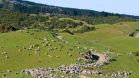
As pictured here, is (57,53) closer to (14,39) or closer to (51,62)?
(51,62)

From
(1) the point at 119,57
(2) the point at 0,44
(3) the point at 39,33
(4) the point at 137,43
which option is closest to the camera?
(2) the point at 0,44

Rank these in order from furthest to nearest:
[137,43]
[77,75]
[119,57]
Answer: [137,43]
[119,57]
[77,75]

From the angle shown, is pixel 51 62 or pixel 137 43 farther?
pixel 137 43

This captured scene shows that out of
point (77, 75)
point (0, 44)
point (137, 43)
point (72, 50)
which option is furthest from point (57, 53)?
point (137, 43)

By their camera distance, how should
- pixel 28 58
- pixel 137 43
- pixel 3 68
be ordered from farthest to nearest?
pixel 137 43 → pixel 28 58 → pixel 3 68

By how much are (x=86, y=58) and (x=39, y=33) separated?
18.7 meters

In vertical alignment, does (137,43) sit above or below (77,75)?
below

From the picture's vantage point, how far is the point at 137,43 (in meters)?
107

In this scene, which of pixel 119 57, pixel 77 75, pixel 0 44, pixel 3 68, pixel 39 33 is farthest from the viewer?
pixel 39 33

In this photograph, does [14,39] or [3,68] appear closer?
[3,68]

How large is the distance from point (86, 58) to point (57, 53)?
4.17m

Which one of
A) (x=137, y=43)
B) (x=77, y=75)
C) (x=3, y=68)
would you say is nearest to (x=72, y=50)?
(x=3, y=68)

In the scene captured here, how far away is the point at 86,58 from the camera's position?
64.2 m

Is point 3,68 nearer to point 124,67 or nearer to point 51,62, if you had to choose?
point 51,62
